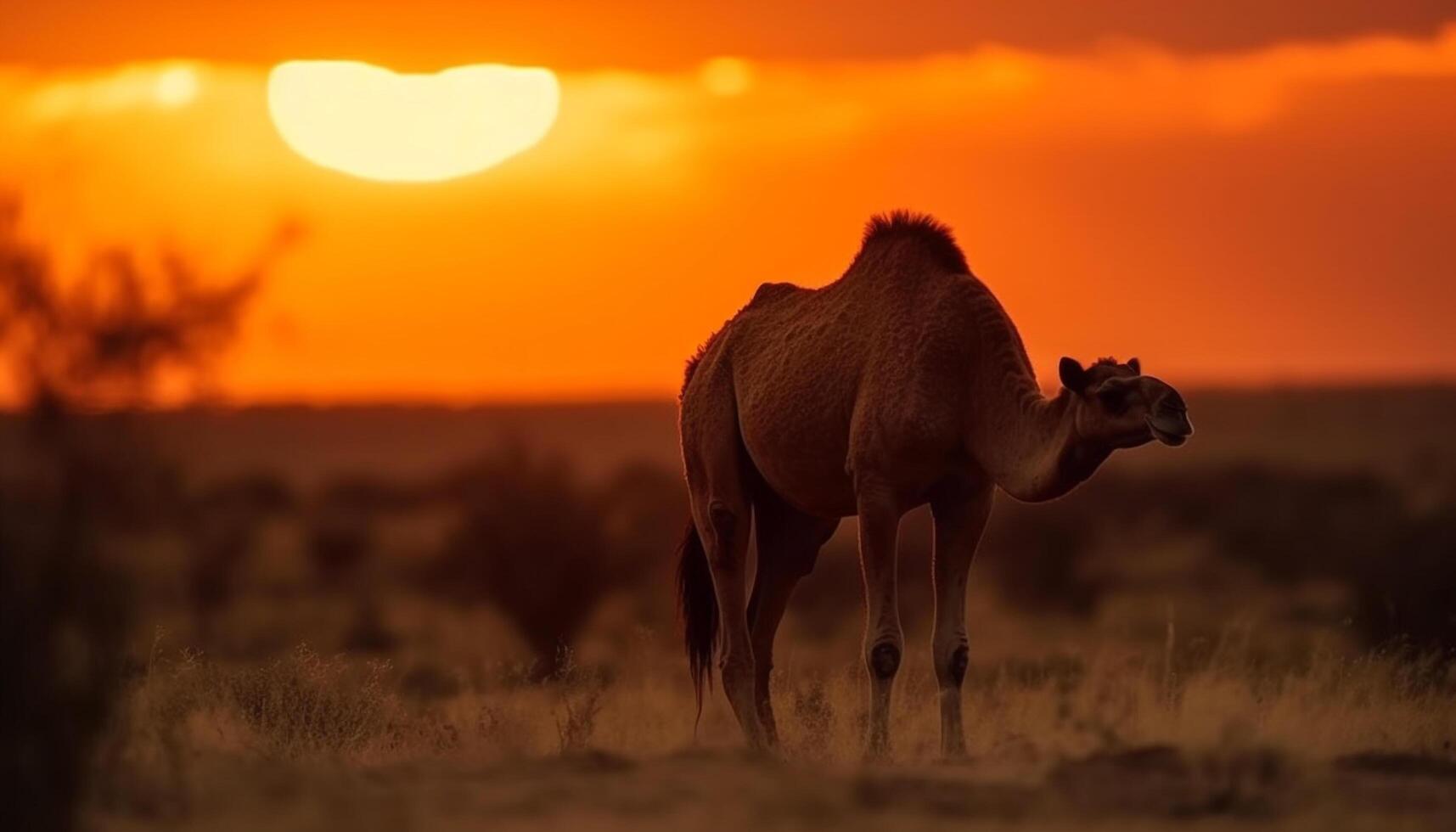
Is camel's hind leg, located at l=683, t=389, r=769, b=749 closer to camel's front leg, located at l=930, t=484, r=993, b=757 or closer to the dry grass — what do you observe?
the dry grass

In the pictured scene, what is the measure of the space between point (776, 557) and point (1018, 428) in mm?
2520

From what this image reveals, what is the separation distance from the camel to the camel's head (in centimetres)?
1

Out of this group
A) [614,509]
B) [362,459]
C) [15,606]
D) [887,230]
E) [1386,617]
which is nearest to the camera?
[15,606]

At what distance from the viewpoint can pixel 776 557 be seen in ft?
46.5

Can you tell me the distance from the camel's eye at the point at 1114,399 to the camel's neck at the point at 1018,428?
245mm

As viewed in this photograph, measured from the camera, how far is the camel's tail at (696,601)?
14539mm

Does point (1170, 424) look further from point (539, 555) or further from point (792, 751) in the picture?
point (539, 555)

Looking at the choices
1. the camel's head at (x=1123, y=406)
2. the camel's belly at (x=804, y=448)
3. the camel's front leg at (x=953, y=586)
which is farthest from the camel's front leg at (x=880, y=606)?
the camel's head at (x=1123, y=406)

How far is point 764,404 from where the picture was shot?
13344mm

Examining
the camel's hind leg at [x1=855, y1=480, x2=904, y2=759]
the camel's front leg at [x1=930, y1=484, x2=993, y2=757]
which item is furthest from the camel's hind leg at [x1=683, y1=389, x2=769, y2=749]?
the camel's front leg at [x1=930, y1=484, x2=993, y2=757]

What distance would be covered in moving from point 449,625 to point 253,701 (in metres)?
15.6

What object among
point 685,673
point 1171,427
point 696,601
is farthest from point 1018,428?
point 685,673

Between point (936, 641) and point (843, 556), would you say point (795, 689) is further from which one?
point (843, 556)

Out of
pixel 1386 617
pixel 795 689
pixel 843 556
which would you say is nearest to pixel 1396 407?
pixel 843 556
